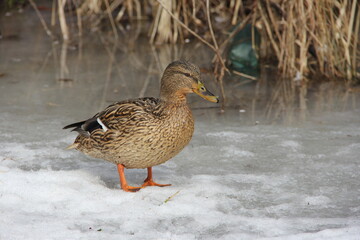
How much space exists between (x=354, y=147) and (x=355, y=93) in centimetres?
148

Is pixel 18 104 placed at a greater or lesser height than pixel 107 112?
lesser

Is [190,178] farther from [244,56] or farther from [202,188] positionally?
[244,56]

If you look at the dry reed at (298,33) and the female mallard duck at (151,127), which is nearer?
the female mallard duck at (151,127)

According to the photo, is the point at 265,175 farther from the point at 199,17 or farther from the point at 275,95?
the point at 199,17

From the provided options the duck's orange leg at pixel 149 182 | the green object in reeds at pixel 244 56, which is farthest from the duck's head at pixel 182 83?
the green object in reeds at pixel 244 56

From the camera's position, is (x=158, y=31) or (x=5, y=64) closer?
(x=5, y=64)

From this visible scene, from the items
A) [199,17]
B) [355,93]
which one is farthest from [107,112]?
[199,17]

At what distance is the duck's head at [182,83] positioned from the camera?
3975 mm

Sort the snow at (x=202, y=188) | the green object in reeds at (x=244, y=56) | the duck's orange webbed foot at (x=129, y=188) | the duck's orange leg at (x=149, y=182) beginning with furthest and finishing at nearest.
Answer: the green object in reeds at (x=244, y=56) → the duck's orange leg at (x=149, y=182) → the duck's orange webbed foot at (x=129, y=188) → the snow at (x=202, y=188)

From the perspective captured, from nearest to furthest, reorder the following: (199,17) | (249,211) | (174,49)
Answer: (249,211)
(174,49)
(199,17)

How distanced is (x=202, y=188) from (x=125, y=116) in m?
0.67

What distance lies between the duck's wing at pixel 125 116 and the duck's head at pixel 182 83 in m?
0.11

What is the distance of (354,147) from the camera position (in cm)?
482

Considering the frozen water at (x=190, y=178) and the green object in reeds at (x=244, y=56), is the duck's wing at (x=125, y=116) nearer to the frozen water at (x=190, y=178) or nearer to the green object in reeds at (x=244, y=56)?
the frozen water at (x=190, y=178)
